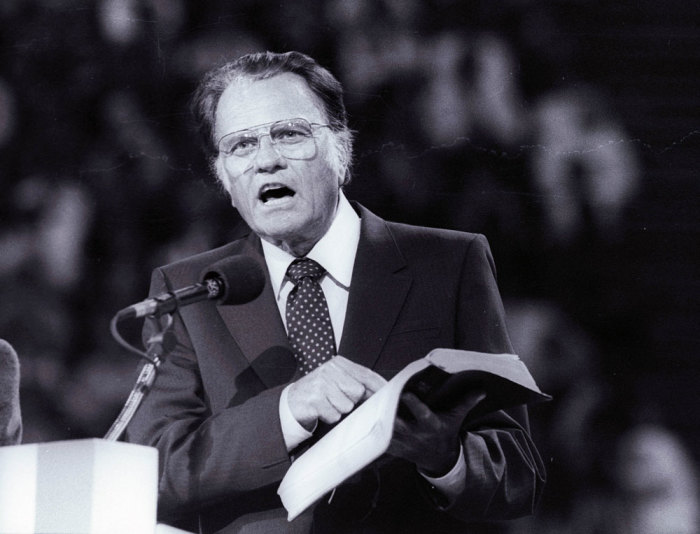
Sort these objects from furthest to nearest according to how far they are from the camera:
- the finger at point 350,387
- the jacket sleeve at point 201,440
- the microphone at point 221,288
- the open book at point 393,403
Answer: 1. the jacket sleeve at point 201,440
2. the finger at point 350,387
3. the microphone at point 221,288
4. the open book at point 393,403

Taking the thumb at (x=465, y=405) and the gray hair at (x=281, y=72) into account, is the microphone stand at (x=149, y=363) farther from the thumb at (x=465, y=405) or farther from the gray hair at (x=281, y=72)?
the gray hair at (x=281, y=72)

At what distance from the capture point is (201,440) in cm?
198

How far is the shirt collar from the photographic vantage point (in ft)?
7.22

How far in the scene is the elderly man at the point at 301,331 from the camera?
1.95 metres

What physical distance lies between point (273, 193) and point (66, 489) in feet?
2.93

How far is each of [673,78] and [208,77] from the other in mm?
1130

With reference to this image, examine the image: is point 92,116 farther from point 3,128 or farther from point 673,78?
point 673,78

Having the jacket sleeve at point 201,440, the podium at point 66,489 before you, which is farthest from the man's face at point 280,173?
the podium at point 66,489

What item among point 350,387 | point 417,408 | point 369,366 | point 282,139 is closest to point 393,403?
point 417,408

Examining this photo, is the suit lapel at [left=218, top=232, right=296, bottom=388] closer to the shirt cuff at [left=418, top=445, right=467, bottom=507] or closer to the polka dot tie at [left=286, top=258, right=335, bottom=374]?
the polka dot tie at [left=286, top=258, right=335, bottom=374]

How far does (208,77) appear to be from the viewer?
8.00 ft

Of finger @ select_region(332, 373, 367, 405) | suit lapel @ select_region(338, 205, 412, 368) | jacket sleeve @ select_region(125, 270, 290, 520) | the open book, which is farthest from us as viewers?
suit lapel @ select_region(338, 205, 412, 368)

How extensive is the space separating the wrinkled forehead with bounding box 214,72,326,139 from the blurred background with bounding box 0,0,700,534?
0.19 m

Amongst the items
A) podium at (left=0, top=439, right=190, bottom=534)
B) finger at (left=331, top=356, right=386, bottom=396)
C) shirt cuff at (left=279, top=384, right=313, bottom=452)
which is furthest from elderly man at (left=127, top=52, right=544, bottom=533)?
podium at (left=0, top=439, right=190, bottom=534)
